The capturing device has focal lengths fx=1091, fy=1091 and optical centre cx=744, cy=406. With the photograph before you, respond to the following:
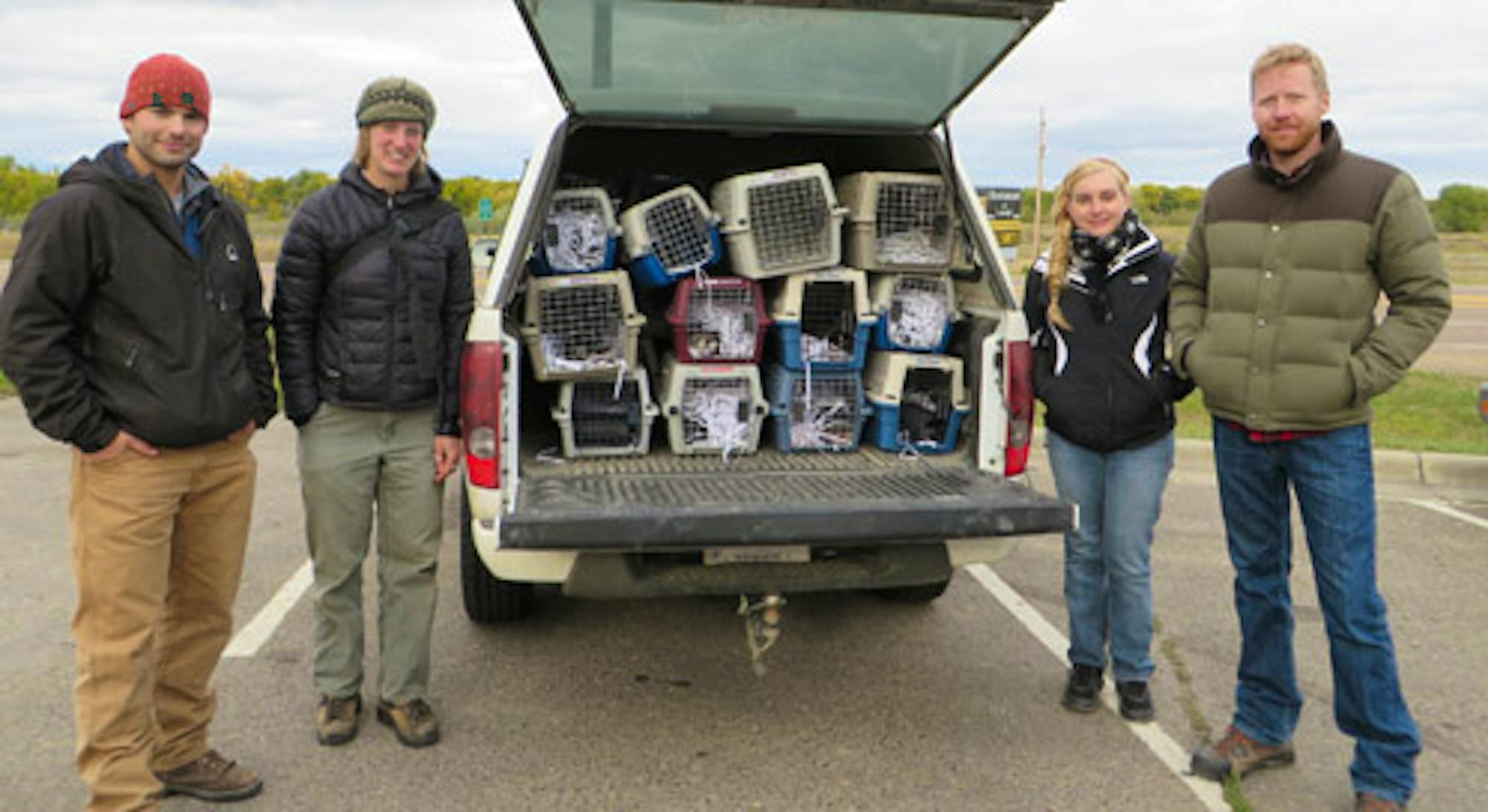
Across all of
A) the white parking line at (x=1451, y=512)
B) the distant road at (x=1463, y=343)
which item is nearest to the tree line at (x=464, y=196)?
the distant road at (x=1463, y=343)

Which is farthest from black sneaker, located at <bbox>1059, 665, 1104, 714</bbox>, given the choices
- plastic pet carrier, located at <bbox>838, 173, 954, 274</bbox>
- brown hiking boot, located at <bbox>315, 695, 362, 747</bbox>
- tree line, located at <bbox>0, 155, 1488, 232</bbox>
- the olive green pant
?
tree line, located at <bbox>0, 155, 1488, 232</bbox>

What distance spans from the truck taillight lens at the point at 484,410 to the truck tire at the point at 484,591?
0.83 m

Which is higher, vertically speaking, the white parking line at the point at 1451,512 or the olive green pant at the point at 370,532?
the olive green pant at the point at 370,532

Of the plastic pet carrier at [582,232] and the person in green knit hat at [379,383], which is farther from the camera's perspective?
the plastic pet carrier at [582,232]

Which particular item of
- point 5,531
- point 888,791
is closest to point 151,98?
point 888,791

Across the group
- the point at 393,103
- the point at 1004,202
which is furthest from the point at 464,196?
the point at 393,103

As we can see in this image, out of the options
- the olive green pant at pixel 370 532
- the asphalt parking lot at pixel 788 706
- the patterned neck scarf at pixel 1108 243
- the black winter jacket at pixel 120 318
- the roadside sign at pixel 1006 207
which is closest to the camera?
the black winter jacket at pixel 120 318

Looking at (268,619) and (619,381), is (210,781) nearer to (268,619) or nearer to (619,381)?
(268,619)

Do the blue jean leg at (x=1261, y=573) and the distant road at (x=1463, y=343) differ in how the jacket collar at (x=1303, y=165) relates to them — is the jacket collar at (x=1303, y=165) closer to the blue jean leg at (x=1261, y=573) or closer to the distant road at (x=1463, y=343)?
A: the blue jean leg at (x=1261, y=573)

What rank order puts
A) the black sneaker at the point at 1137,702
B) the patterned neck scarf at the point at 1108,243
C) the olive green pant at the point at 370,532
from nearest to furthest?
the olive green pant at the point at 370,532 → the patterned neck scarf at the point at 1108,243 → the black sneaker at the point at 1137,702

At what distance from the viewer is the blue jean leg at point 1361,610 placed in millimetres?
3020

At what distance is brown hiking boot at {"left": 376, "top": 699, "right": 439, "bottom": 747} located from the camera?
346cm

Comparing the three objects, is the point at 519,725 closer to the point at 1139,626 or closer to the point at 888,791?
the point at 888,791

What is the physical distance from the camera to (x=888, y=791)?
127 inches
